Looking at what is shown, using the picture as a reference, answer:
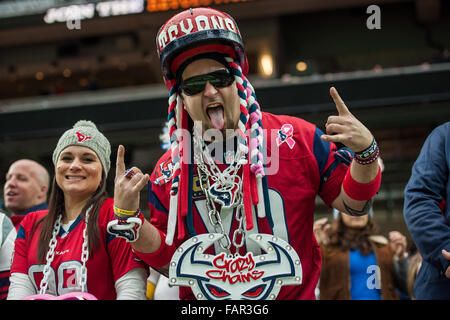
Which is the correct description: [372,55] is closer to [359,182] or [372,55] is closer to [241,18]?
[241,18]

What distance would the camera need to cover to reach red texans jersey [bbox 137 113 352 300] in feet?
6.61

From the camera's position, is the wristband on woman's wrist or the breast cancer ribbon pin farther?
the breast cancer ribbon pin

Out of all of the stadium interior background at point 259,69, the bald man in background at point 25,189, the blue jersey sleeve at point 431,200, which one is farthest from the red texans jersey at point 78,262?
the stadium interior background at point 259,69

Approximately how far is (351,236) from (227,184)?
2.00 meters

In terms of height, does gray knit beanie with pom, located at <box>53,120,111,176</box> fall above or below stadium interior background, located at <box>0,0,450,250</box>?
below

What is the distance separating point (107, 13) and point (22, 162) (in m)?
7.02

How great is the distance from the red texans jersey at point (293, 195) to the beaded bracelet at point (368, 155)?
0.21 m

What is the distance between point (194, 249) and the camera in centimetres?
189

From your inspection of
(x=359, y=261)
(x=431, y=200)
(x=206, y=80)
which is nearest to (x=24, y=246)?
(x=206, y=80)

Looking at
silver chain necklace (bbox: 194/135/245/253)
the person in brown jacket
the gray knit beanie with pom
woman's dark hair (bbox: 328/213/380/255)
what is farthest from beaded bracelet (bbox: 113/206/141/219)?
woman's dark hair (bbox: 328/213/380/255)

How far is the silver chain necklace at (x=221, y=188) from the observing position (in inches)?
78.2

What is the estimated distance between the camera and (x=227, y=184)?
2.06 metres

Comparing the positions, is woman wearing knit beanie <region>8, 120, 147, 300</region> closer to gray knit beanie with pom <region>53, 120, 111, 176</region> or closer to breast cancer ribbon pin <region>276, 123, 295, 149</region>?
gray knit beanie with pom <region>53, 120, 111, 176</region>
